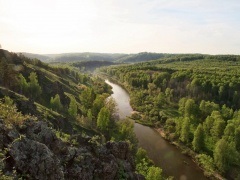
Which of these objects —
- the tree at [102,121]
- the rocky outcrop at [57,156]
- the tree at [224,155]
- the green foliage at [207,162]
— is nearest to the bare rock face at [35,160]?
the rocky outcrop at [57,156]

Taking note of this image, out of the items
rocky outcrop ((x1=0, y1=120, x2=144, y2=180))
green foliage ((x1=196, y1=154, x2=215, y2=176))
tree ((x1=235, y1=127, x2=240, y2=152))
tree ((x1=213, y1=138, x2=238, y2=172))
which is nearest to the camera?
rocky outcrop ((x1=0, y1=120, x2=144, y2=180))

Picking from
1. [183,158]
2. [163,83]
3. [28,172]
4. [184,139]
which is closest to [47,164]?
[28,172]

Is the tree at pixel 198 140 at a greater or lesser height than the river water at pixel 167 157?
greater

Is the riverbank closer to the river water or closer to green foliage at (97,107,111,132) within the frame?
the river water

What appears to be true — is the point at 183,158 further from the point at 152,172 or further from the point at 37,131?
the point at 37,131

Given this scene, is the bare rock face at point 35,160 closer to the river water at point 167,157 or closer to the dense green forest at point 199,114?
the river water at point 167,157

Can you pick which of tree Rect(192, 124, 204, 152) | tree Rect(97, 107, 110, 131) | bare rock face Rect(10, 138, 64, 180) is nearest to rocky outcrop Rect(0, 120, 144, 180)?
bare rock face Rect(10, 138, 64, 180)
